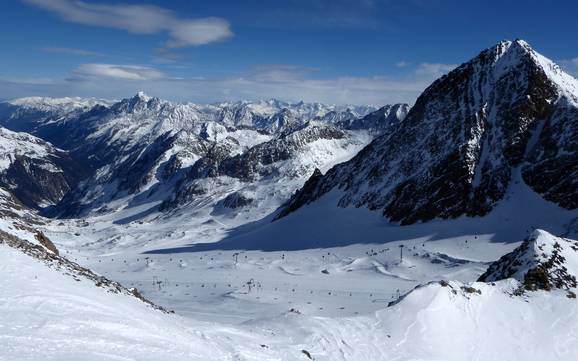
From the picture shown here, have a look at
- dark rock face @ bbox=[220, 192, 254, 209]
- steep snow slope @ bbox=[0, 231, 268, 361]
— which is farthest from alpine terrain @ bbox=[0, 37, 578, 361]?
dark rock face @ bbox=[220, 192, 254, 209]

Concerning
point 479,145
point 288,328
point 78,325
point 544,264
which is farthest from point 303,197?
point 78,325

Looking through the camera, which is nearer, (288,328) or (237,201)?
(288,328)

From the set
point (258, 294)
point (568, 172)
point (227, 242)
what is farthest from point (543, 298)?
point (227, 242)

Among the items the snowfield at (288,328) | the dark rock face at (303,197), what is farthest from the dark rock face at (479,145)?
the snowfield at (288,328)

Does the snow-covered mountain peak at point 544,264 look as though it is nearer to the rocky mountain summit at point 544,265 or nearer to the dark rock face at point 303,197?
the rocky mountain summit at point 544,265

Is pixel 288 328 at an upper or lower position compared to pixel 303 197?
lower

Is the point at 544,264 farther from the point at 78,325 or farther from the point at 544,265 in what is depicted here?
the point at 78,325

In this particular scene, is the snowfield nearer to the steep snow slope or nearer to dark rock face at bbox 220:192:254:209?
the steep snow slope
